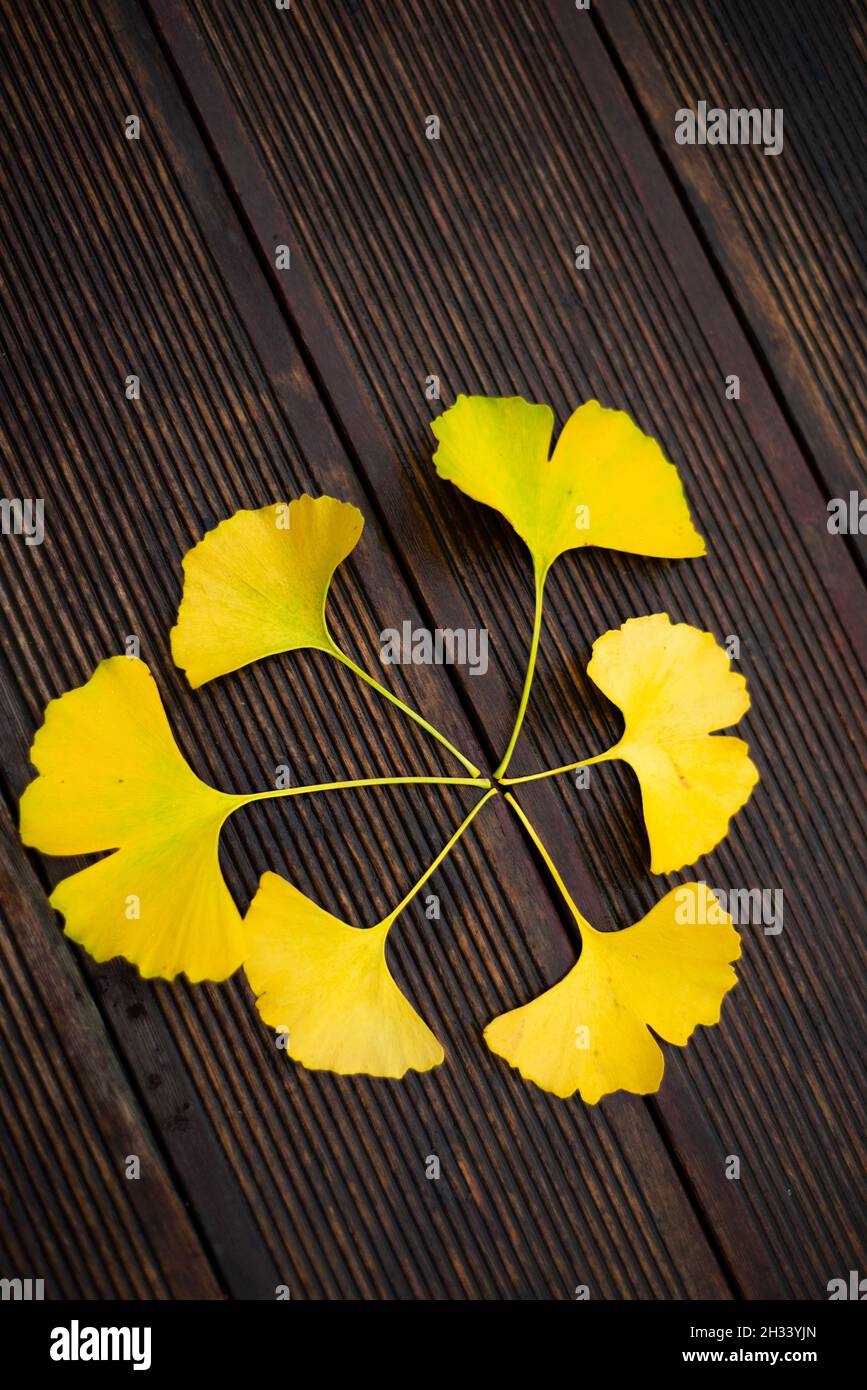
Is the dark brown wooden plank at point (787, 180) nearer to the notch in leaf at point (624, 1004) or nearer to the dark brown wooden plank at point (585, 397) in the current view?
the dark brown wooden plank at point (585, 397)

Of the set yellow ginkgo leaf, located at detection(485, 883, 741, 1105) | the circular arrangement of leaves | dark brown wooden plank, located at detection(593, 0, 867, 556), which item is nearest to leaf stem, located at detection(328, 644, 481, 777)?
the circular arrangement of leaves

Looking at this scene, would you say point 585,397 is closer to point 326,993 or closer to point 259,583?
point 259,583

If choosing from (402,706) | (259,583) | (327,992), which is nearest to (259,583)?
(259,583)

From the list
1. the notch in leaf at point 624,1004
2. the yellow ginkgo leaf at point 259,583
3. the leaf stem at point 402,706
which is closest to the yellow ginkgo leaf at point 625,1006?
the notch in leaf at point 624,1004

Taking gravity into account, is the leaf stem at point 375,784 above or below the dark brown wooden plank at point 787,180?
below

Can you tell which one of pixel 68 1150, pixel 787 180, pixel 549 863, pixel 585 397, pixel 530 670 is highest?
pixel 787 180
